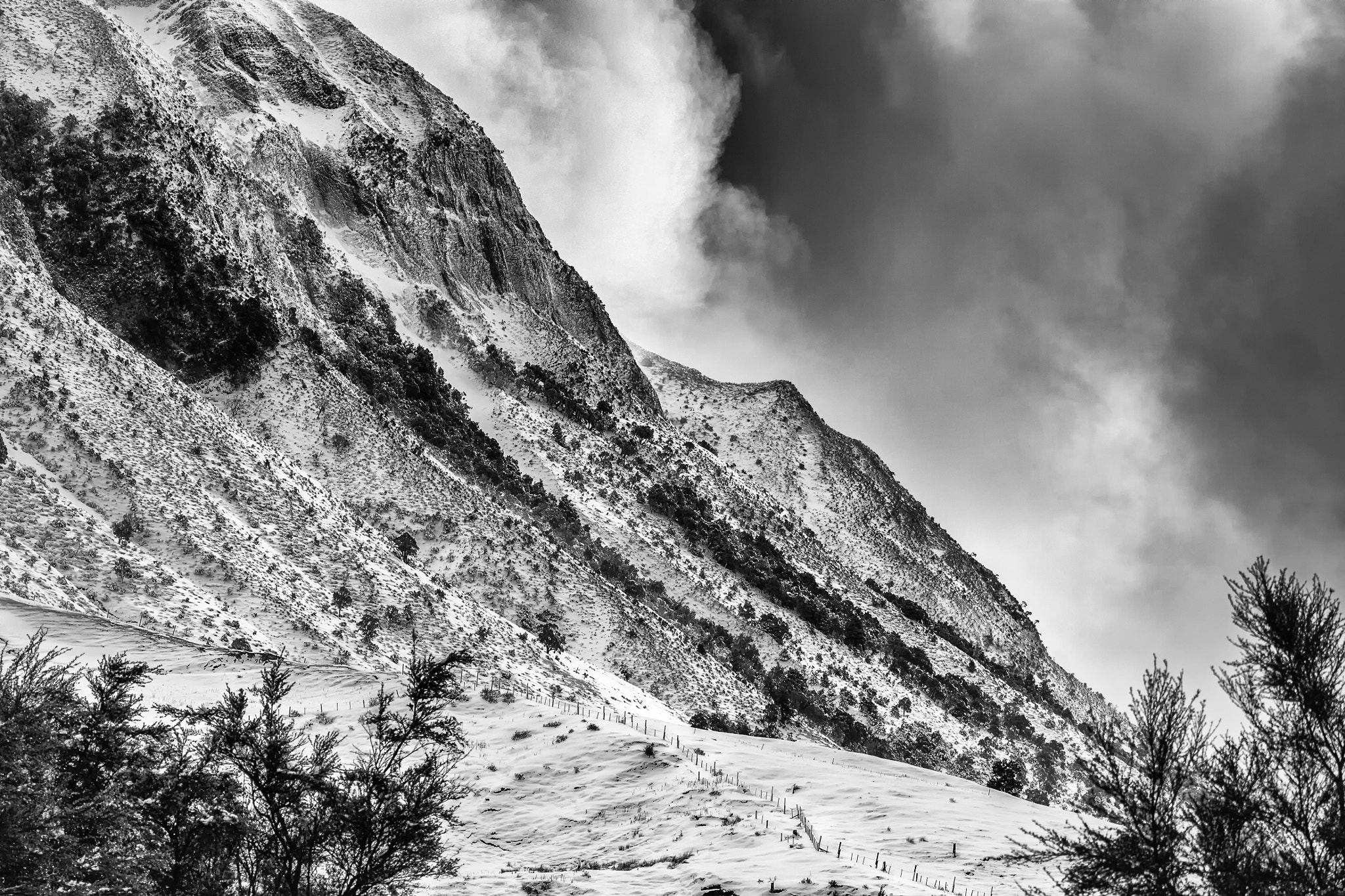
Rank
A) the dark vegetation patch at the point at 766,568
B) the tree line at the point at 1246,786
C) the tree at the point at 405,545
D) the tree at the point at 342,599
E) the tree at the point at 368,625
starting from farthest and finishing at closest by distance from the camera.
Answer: the dark vegetation patch at the point at 766,568 < the tree at the point at 405,545 < the tree at the point at 342,599 < the tree at the point at 368,625 < the tree line at the point at 1246,786

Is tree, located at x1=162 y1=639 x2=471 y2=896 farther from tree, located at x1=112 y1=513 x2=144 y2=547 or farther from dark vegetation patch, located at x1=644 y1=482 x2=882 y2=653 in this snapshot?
dark vegetation patch, located at x1=644 y1=482 x2=882 y2=653

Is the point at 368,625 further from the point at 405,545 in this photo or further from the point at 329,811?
the point at 329,811

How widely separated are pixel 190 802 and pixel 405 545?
1517 inches

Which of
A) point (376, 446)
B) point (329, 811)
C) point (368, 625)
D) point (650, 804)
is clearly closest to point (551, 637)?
point (368, 625)

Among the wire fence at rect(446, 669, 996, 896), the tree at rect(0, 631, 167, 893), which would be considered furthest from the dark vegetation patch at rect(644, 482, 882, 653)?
the tree at rect(0, 631, 167, 893)

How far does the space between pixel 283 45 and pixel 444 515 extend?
2392 inches

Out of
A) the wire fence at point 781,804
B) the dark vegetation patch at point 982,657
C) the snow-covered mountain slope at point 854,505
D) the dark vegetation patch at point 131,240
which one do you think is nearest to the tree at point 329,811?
the wire fence at point 781,804

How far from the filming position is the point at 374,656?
38781mm

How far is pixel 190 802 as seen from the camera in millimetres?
13047

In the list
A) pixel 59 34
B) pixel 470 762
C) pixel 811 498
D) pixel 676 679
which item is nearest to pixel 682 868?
pixel 470 762

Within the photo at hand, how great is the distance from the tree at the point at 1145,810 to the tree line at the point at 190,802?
26.8 ft

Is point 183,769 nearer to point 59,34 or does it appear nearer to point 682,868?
point 682,868

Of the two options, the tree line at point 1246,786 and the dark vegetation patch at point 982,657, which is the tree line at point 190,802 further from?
the dark vegetation patch at point 982,657

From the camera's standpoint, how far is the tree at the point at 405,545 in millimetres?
49000
